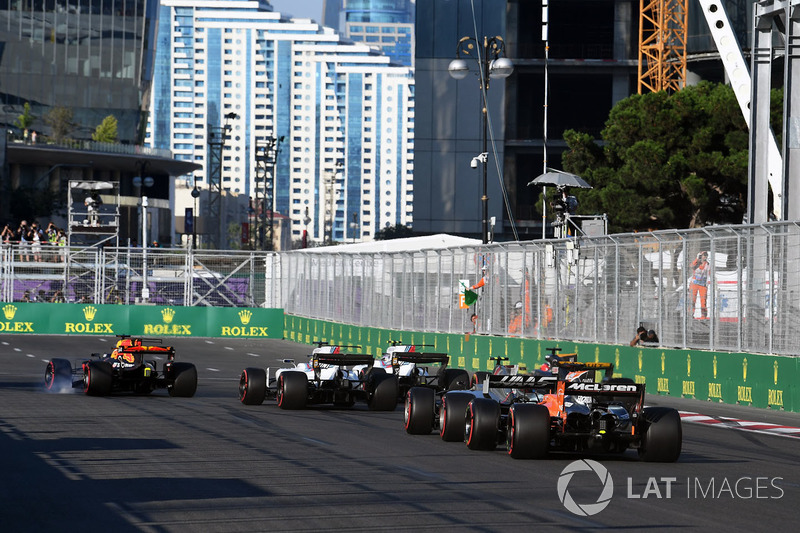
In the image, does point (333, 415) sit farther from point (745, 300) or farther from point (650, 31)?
point (650, 31)

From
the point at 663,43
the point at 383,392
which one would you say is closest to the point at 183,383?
the point at 383,392

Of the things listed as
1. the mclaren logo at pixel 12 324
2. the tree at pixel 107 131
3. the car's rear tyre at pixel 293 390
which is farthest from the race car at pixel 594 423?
the tree at pixel 107 131

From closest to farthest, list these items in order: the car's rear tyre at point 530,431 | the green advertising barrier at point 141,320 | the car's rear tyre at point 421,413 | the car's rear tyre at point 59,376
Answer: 1. the car's rear tyre at point 530,431
2. the car's rear tyre at point 421,413
3. the car's rear tyre at point 59,376
4. the green advertising barrier at point 141,320

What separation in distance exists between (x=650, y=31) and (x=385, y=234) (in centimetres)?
8922

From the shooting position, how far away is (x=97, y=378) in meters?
20.7

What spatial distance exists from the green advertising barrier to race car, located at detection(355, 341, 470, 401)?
26.9m

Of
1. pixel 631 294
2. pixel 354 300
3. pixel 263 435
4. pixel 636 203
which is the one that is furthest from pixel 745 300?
pixel 636 203

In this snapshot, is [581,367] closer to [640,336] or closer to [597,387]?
[597,387]

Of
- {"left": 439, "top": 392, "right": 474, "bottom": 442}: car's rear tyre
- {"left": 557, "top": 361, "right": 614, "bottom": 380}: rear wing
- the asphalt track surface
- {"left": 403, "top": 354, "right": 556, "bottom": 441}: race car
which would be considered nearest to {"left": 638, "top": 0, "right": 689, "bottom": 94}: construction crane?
the asphalt track surface

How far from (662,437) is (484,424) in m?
1.95

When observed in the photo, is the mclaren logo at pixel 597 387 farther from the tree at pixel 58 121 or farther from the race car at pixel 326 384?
the tree at pixel 58 121

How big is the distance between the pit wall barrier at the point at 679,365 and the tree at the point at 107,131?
96.6 meters

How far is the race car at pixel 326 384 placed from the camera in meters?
19.2

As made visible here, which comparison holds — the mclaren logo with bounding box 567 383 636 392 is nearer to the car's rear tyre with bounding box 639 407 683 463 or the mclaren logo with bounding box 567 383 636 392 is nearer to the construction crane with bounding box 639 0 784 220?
the car's rear tyre with bounding box 639 407 683 463
